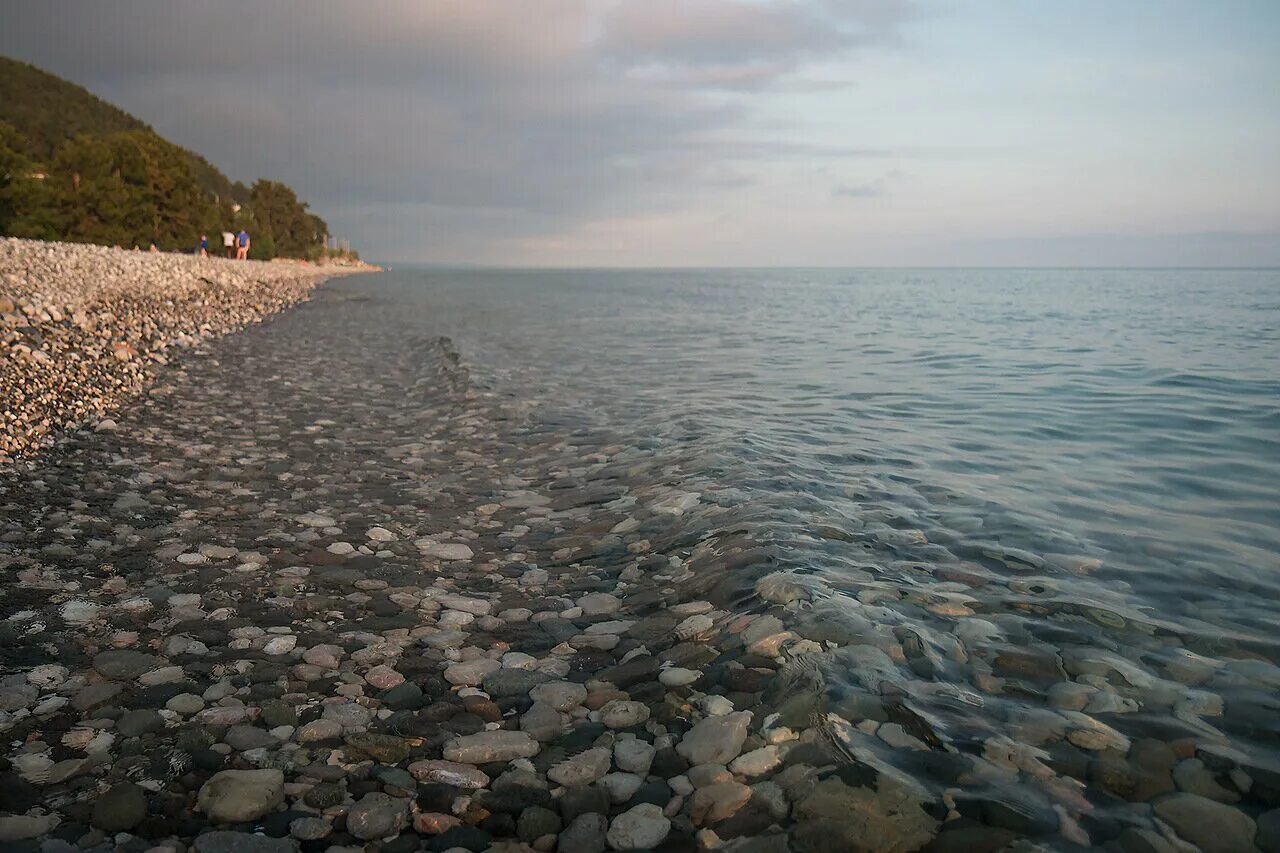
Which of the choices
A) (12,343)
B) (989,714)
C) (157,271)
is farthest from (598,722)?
(157,271)

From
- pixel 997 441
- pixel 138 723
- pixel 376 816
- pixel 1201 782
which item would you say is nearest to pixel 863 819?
pixel 1201 782

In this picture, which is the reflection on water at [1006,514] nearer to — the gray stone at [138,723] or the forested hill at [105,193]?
the gray stone at [138,723]

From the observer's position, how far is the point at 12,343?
48.5 feet

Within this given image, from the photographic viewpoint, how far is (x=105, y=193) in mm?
68500

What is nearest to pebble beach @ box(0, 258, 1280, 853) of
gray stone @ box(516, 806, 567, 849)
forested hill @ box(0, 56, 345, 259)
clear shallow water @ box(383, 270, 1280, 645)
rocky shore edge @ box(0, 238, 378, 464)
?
gray stone @ box(516, 806, 567, 849)

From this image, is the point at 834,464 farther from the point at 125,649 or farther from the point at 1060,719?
the point at 125,649

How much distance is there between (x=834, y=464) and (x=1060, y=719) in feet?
20.7

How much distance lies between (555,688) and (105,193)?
8327 cm

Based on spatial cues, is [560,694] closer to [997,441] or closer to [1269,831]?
[1269,831]

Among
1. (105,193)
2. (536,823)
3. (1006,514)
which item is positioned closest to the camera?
(536,823)

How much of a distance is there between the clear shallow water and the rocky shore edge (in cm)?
813

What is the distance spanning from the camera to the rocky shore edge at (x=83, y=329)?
11.9 m

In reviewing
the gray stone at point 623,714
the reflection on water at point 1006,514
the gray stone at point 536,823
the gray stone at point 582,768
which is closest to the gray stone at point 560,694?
the gray stone at point 623,714

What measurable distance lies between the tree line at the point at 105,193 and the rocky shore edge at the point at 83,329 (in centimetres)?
2725
